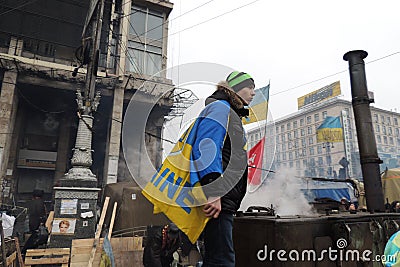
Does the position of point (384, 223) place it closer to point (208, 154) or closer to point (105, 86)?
point (208, 154)

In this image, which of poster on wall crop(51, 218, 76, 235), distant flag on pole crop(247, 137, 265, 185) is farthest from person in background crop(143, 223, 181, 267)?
distant flag on pole crop(247, 137, 265, 185)

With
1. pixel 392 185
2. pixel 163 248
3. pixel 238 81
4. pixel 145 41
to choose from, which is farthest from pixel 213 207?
pixel 145 41

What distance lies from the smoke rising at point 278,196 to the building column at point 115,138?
8.09 meters

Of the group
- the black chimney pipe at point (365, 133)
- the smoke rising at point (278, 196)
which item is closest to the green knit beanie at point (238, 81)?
the black chimney pipe at point (365, 133)

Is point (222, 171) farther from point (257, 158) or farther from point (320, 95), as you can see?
point (320, 95)

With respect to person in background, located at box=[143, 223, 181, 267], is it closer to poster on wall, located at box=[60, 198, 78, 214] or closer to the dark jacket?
poster on wall, located at box=[60, 198, 78, 214]

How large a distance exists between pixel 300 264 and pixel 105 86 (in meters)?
15.1

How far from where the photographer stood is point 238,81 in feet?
7.69

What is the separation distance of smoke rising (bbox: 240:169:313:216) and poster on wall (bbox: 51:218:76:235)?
5465mm

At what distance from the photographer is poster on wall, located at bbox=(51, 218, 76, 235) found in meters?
6.22

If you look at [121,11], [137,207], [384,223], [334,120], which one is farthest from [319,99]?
[384,223]

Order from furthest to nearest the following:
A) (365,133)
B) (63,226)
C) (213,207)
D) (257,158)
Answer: (257,158)
(63,226)
(365,133)
(213,207)

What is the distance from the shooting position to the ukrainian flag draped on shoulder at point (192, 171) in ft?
5.96

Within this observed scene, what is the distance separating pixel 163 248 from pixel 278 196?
7.41 meters
